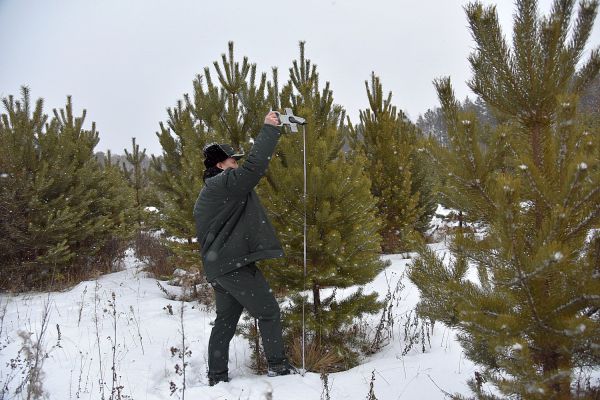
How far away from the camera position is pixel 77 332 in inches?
182

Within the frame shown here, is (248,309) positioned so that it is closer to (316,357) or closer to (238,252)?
(238,252)

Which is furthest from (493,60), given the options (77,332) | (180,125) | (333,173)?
(180,125)

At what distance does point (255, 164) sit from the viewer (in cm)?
309

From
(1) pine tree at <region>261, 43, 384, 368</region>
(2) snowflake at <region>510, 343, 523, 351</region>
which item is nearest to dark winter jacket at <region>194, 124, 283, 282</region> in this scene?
(1) pine tree at <region>261, 43, 384, 368</region>

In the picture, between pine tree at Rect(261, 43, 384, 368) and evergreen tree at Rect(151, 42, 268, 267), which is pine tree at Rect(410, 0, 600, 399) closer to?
pine tree at Rect(261, 43, 384, 368)

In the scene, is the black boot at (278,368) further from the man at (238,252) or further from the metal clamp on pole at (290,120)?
the metal clamp on pole at (290,120)

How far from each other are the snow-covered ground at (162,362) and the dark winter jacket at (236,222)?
1.00 meters

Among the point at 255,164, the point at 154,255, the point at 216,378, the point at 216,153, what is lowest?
the point at 216,378

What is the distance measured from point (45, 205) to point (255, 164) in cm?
539

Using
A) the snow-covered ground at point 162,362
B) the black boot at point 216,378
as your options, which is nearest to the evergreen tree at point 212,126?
the snow-covered ground at point 162,362

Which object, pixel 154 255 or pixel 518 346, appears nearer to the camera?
pixel 518 346

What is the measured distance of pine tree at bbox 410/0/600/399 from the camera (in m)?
1.82

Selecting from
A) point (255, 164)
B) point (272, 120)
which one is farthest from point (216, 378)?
point (272, 120)

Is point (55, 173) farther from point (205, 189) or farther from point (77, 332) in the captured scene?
point (205, 189)
